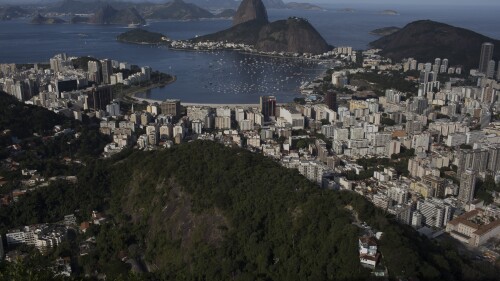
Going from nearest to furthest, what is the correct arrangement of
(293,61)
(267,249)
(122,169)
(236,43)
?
(267,249) < (122,169) < (293,61) < (236,43)

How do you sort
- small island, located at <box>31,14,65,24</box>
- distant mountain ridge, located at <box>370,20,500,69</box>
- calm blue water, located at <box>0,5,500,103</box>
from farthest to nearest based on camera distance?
1. small island, located at <box>31,14,65,24</box>
2. distant mountain ridge, located at <box>370,20,500,69</box>
3. calm blue water, located at <box>0,5,500,103</box>

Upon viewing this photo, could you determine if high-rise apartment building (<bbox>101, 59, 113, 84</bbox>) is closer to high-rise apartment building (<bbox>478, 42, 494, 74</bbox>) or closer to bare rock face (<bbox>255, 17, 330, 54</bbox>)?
bare rock face (<bbox>255, 17, 330, 54</bbox>)

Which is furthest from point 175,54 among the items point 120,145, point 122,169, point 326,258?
point 326,258

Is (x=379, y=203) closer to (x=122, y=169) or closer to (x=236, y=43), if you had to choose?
(x=122, y=169)

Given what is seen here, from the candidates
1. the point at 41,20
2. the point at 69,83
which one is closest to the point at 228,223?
the point at 69,83

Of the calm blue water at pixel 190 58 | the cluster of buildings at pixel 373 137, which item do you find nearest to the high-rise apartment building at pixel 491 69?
the cluster of buildings at pixel 373 137

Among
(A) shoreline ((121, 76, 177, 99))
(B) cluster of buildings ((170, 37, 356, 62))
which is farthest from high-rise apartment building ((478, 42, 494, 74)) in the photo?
(A) shoreline ((121, 76, 177, 99))

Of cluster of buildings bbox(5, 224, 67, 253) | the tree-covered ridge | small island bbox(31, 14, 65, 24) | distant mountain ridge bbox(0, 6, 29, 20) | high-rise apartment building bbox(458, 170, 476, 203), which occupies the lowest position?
cluster of buildings bbox(5, 224, 67, 253)
